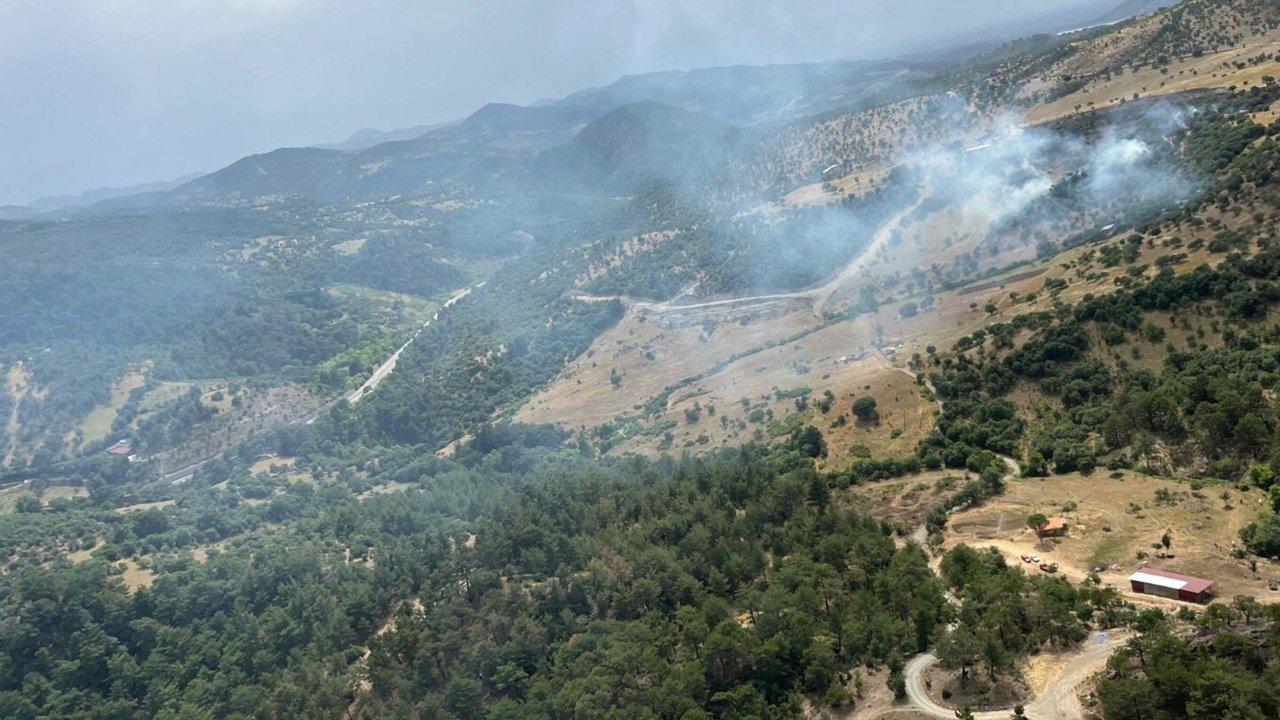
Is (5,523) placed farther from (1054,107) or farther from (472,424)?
(1054,107)

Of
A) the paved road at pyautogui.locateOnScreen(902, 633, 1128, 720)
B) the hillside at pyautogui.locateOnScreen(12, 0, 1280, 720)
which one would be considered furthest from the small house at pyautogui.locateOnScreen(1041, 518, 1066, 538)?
the paved road at pyautogui.locateOnScreen(902, 633, 1128, 720)

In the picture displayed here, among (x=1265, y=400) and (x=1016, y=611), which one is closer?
(x=1016, y=611)

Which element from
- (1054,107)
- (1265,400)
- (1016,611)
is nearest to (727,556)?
(1016,611)

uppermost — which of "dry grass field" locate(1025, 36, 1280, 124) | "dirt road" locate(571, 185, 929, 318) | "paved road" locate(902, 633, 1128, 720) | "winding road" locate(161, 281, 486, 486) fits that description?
"dry grass field" locate(1025, 36, 1280, 124)

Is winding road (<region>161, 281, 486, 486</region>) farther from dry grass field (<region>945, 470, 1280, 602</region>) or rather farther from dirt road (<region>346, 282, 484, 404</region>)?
dry grass field (<region>945, 470, 1280, 602</region>)

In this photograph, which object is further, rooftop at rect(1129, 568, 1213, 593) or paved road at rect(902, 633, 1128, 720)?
rooftop at rect(1129, 568, 1213, 593)

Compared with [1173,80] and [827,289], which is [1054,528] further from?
[1173,80]

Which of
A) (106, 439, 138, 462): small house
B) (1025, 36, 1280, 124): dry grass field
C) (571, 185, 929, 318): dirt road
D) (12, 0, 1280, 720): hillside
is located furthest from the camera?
(106, 439, 138, 462): small house
